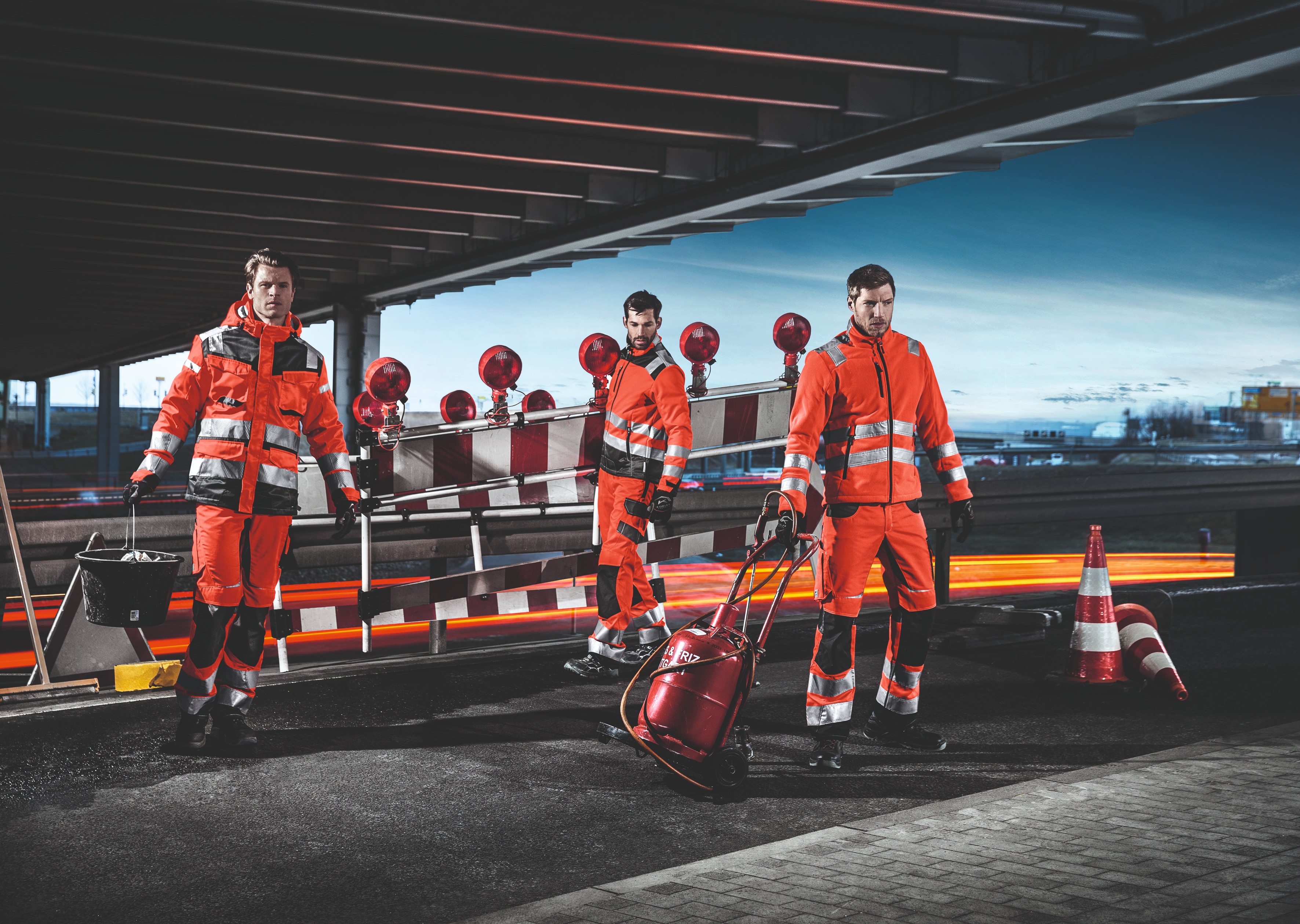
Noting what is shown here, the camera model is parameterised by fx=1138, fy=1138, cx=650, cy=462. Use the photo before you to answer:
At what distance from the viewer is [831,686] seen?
16.7 ft

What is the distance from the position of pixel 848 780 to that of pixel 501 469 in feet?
12.1

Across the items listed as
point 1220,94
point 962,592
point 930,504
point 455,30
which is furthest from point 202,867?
point 962,592

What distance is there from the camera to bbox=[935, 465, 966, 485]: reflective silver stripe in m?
5.50

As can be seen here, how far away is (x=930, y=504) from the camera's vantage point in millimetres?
9125

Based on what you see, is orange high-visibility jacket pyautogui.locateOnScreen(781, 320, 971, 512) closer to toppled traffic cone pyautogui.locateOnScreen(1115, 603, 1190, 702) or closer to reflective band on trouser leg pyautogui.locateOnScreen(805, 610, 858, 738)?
reflective band on trouser leg pyautogui.locateOnScreen(805, 610, 858, 738)

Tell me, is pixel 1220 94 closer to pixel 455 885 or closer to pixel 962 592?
pixel 962 592

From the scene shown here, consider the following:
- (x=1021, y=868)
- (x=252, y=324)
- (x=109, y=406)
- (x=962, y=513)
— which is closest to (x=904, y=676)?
(x=962, y=513)

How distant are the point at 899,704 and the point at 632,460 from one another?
222cm

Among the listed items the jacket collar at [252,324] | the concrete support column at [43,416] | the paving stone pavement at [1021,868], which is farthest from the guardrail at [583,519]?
the concrete support column at [43,416]

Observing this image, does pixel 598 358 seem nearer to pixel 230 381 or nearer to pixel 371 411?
pixel 371 411

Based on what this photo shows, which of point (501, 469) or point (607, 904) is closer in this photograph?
point (607, 904)

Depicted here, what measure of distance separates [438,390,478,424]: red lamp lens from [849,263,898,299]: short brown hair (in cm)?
340

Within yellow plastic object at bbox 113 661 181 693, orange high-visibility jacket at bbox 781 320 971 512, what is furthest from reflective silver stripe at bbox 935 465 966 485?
yellow plastic object at bbox 113 661 181 693

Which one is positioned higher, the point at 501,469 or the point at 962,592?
the point at 501,469
